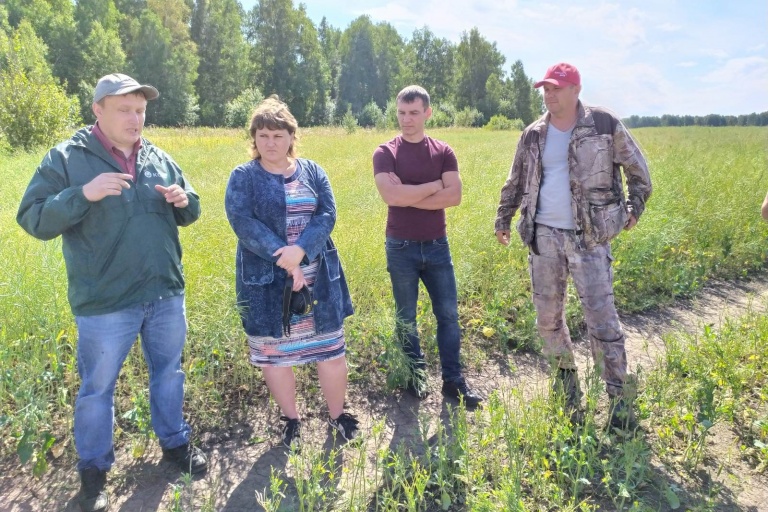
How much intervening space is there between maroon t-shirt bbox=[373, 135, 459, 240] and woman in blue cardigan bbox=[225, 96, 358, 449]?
506 mm

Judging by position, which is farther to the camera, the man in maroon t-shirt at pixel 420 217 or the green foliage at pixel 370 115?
the green foliage at pixel 370 115

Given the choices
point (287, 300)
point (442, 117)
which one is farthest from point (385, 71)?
point (287, 300)

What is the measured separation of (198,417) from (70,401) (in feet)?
2.41

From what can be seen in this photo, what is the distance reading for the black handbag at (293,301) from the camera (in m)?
2.73

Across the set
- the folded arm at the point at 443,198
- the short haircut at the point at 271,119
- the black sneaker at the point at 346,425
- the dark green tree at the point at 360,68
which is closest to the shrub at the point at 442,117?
the dark green tree at the point at 360,68

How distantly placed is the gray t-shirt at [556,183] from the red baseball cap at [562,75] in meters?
0.27

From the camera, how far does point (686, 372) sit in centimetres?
334

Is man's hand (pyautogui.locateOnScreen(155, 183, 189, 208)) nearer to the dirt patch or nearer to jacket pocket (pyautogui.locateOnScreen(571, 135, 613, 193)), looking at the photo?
the dirt patch

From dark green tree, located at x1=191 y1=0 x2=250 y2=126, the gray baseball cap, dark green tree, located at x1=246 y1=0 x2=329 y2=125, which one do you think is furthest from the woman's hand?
dark green tree, located at x1=246 y1=0 x2=329 y2=125

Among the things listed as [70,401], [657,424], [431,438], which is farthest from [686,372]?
[70,401]

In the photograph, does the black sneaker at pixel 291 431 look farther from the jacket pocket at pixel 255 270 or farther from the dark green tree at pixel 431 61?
the dark green tree at pixel 431 61

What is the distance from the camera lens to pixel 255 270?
9.21ft

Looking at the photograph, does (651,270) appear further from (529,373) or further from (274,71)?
(274,71)

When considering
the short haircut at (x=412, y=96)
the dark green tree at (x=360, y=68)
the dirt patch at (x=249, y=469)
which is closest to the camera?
the dirt patch at (x=249, y=469)
